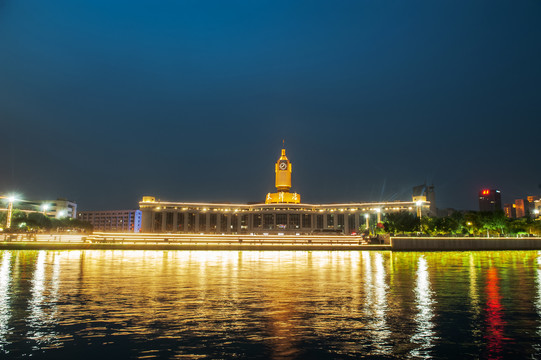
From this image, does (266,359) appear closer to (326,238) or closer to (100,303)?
(100,303)

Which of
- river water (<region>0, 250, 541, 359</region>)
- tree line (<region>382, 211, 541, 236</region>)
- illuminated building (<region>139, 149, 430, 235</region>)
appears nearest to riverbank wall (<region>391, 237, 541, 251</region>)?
tree line (<region>382, 211, 541, 236</region>)

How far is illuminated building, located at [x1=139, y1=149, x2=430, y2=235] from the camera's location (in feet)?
531

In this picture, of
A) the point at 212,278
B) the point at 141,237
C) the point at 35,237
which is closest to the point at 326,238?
the point at 141,237

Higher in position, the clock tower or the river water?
the clock tower

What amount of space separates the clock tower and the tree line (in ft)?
273

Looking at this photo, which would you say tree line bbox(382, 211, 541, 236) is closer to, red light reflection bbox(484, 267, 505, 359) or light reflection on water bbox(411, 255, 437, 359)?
red light reflection bbox(484, 267, 505, 359)

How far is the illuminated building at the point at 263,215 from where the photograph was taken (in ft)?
531

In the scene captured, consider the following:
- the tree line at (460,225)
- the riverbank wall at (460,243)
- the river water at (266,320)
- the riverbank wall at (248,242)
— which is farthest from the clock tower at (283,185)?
the river water at (266,320)

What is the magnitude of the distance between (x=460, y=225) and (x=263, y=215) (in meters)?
87.2

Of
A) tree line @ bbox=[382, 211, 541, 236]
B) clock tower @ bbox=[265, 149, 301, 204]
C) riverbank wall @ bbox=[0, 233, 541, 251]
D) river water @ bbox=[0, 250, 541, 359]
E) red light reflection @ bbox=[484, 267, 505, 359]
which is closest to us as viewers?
river water @ bbox=[0, 250, 541, 359]

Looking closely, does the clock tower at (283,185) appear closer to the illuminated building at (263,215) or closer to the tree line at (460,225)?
the illuminated building at (263,215)

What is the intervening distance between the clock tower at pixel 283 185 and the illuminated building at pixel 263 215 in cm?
42

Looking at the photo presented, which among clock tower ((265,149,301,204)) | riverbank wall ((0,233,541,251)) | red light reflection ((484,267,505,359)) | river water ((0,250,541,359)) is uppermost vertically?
clock tower ((265,149,301,204))

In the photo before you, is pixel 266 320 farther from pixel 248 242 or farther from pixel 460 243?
pixel 460 243
